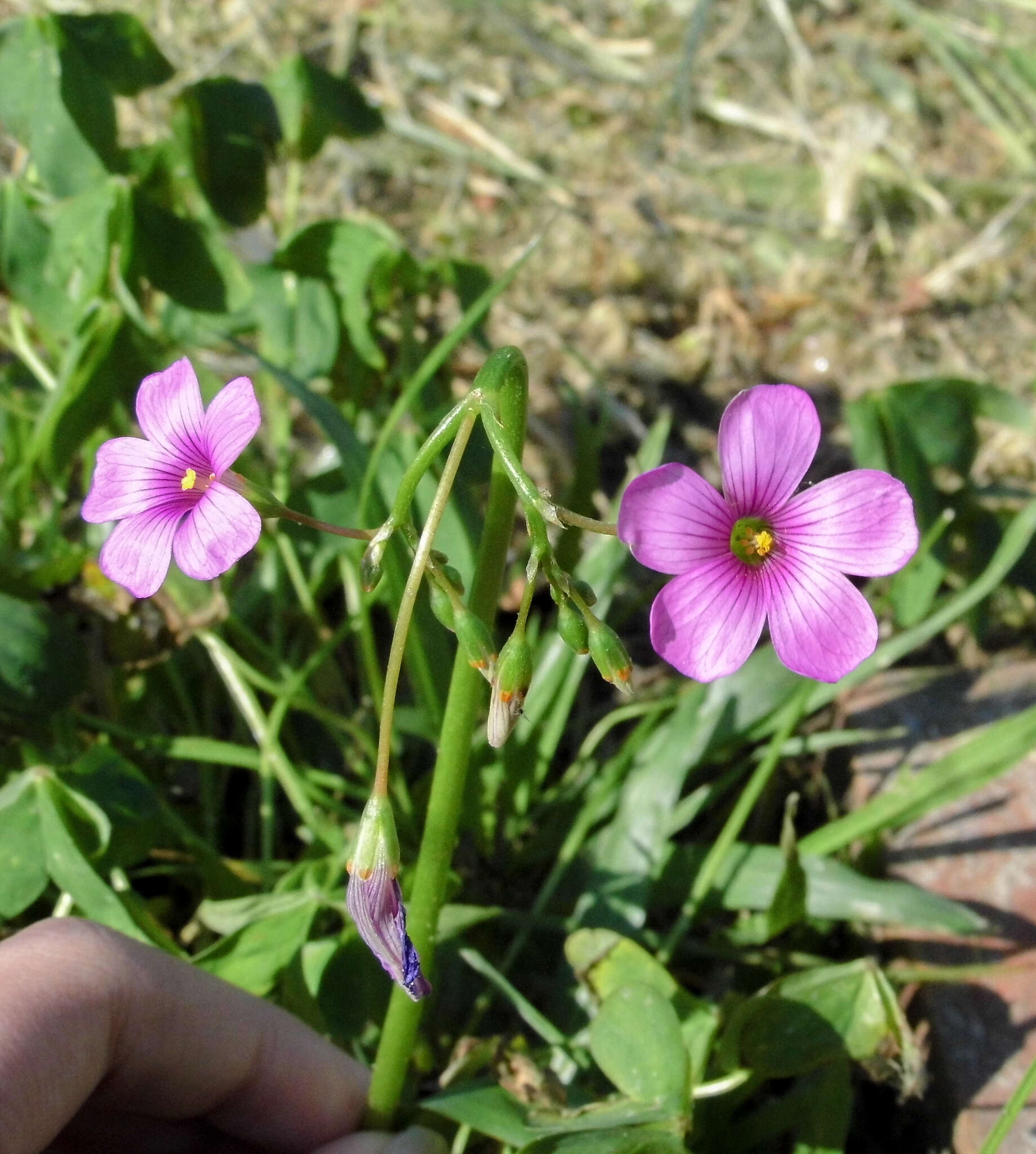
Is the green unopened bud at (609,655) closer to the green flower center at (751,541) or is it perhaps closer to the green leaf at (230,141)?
the green flower center at (751,541)

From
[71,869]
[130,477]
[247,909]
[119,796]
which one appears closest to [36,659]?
[119,796]

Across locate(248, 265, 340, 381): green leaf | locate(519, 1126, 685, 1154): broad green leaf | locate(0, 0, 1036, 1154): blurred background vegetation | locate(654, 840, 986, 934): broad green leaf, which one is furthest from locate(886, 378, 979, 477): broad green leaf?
locate(519, 1126, 685, 1154): broad green leaf

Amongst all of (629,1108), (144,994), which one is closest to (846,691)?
(629,1108)

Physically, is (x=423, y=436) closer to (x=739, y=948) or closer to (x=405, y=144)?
(x=739, y=948)

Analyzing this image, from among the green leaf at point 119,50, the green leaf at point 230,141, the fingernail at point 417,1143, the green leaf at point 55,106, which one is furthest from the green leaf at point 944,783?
the green leaf at point 119,50

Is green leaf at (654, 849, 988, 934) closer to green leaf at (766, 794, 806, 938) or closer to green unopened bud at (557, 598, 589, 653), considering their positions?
green leaf at (766, 794, 806, 938)

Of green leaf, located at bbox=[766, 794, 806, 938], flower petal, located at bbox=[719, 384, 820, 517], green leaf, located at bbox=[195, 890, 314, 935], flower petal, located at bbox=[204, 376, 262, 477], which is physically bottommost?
green leaf, located at bbox=[195, 890, 314, 935]
